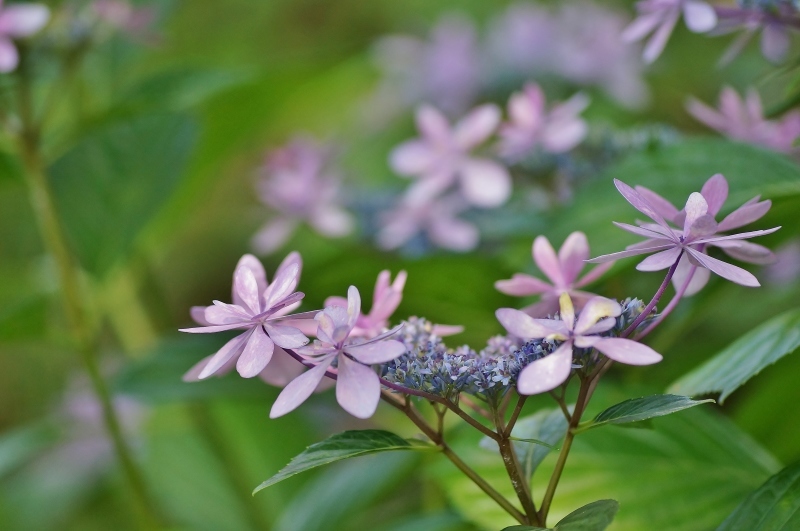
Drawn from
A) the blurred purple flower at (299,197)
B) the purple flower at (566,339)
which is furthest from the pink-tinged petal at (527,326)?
the blurred purple flower at (299,197)

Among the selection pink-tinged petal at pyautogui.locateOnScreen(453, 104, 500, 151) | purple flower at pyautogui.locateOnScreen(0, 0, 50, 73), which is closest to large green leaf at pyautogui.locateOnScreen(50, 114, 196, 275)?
purple flower at pyautogui.locateOnScreen(0, 0, 50, 73)

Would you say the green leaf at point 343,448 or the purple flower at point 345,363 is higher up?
the purple flower at point 345,363

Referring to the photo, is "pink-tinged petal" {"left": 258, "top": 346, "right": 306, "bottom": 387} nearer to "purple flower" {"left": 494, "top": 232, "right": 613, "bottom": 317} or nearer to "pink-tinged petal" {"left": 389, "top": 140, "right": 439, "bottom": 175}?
"purple flower" {"left": 494, "top": 232, "right": 613, "bottom": 317}

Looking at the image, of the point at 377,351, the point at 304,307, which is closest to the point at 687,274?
the point at 377,351

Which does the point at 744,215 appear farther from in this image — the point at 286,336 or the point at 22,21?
the point at 22,21

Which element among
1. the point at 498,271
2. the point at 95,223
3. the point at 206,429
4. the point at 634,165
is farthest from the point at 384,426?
the point at 634,165

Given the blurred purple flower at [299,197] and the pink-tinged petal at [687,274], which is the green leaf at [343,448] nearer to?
the pink-tinged petal at [687,274]

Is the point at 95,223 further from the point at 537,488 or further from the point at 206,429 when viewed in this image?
the point at 537,488
